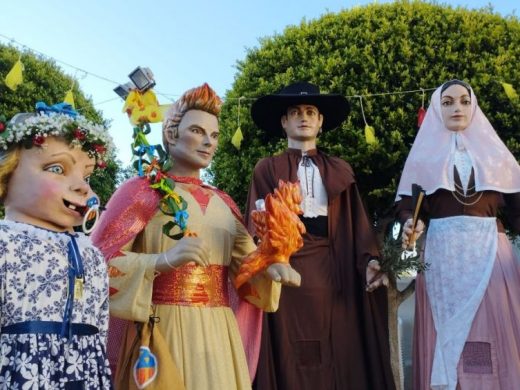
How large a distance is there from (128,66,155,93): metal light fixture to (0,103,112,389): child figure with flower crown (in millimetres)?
329

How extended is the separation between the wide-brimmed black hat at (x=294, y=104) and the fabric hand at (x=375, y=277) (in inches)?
47.0

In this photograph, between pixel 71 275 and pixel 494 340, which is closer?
pixel 71 275

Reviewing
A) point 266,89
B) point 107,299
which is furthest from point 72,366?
point 266,89

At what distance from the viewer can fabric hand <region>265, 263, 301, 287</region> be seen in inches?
117

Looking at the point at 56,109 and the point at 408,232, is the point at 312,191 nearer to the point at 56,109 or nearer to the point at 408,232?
the point at 408,232

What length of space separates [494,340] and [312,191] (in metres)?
1.51

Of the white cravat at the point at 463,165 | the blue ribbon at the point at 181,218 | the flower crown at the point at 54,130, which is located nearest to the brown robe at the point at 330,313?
the white cravat at the point at 463,165

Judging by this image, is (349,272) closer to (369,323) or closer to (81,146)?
(369,323)

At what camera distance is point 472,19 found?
22.2ft

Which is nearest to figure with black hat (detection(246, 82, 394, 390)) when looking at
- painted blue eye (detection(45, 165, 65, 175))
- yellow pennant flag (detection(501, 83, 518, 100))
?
painted blue eye (detection(45, 165, 65, 175))

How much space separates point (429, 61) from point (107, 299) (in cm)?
481

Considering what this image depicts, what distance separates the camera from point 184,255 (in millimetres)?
2877

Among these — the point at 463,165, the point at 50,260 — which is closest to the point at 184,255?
the point at 50,260

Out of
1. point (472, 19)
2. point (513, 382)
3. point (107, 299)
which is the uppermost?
point (472, 19)
